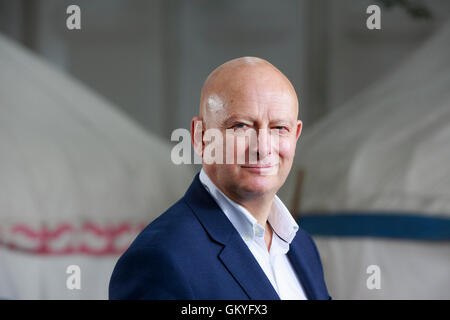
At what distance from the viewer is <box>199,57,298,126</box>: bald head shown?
0.24 metres

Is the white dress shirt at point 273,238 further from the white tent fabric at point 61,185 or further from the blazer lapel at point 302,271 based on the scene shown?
the white tent fabric at point 61,185

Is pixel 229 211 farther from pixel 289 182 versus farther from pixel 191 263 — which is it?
pixel 289 182

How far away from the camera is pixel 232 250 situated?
9.9 inches

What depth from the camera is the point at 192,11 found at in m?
1.41

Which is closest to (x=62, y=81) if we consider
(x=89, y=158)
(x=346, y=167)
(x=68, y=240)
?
(x=89, y=158)

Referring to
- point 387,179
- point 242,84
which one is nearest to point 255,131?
point 242,84

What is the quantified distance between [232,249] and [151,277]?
36 millimetres

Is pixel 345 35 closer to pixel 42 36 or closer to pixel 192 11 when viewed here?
pixel 192 11

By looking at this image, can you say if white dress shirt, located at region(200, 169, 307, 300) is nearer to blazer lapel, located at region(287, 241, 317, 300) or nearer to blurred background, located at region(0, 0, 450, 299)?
blazer lapel, located at region(287, 241, 317, 300)

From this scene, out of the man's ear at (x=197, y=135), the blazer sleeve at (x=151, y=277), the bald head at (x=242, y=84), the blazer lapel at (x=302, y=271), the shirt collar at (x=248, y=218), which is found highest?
the bald head at (x=242, y=84)

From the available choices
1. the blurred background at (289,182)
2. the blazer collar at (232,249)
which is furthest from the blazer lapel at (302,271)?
the blurred background at (289,182)

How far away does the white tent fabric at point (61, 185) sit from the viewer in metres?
0.66

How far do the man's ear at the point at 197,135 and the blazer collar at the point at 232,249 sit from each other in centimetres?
2

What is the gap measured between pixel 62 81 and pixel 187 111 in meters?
0.46
